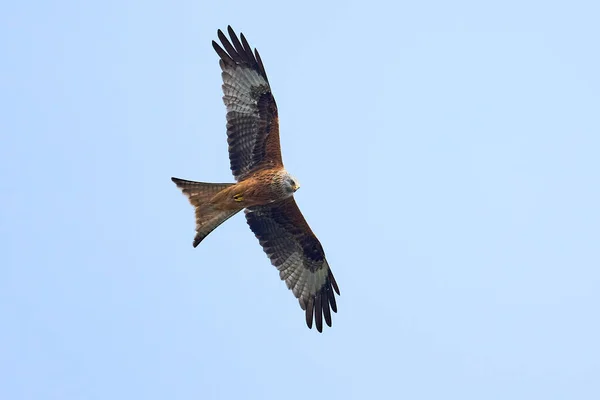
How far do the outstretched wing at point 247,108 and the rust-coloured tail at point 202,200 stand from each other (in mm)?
440

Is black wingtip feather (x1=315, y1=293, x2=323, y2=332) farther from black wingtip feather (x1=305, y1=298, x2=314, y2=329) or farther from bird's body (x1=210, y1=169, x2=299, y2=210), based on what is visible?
bird's body (x1=210, y1=169, x2=299, y2=210)

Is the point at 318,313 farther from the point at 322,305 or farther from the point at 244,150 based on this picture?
the point at 244,150

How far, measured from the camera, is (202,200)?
1591cm

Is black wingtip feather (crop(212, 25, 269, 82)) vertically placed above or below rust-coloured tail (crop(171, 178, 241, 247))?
above

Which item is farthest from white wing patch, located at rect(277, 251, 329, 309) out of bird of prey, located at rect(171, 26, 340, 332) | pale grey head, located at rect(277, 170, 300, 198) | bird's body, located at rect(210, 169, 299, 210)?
pale grey head, located at rect(277, 170, 300, 198)

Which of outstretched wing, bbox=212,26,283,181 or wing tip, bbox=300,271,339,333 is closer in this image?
outstretched wing, bbox=212,26,283,181

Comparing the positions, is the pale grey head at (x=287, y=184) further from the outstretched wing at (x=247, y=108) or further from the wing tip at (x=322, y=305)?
the wing tip at (x=322, y=305)

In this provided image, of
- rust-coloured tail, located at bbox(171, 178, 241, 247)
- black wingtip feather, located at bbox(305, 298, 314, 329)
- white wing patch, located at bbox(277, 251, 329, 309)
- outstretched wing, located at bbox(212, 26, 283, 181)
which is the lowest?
black wingtip feather, located at bbox(305, 298, 314, 329)

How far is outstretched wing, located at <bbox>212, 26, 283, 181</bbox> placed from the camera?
15.9 m

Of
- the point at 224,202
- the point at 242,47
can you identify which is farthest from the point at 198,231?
the point at 242,47

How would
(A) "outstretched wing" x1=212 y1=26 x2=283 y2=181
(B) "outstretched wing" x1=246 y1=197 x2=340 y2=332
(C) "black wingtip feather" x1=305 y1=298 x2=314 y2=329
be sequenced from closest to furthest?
(A) "outstretched wing" x1=212 y1=26 x2=283 y2=181 < (B) "outstretched wing" x1=246 y1=197 x2=340 y2=332 < (C) "black wingtip feather" x1=305 y1=298 x2=314 y2=329

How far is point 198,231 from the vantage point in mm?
15945

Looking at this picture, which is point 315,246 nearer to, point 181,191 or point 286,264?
point 286,264

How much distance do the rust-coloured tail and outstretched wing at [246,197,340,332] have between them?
849mm
